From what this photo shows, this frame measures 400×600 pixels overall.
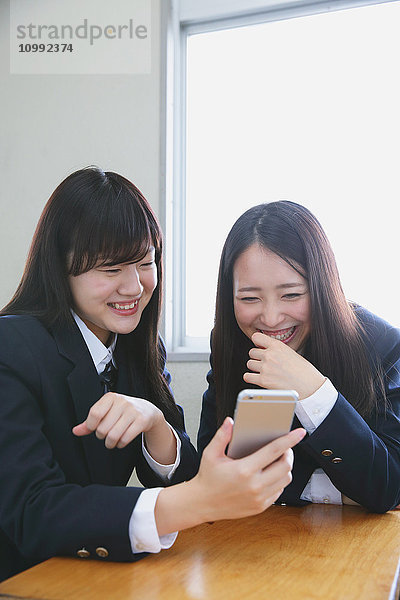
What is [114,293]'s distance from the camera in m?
1.32

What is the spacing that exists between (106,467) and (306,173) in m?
1.71

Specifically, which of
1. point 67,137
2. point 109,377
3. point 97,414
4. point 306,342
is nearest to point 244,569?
point 97,414

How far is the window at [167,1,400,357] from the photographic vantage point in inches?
98.8

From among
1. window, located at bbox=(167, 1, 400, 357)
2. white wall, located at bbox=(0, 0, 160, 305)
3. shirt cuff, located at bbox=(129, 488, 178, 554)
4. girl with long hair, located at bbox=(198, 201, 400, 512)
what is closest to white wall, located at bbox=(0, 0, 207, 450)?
white wall, located at bbox=(0, 0, 160, 305)

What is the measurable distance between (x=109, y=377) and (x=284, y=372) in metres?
0.40

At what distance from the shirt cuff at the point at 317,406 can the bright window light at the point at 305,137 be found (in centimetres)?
135

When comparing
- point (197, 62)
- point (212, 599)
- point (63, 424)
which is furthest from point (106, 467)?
point (197, 62)

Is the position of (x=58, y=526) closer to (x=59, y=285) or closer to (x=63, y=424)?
(x=63, y=424)

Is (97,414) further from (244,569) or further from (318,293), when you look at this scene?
(318,293)

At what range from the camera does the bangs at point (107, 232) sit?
4.13 feet

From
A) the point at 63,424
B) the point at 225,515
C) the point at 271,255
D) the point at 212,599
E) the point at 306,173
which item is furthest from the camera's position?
the point at 306,173

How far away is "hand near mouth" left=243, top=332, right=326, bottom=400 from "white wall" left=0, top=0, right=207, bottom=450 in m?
1.26

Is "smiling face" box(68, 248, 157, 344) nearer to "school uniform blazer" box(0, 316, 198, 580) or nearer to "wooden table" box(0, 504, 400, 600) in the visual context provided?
"school uniform blazer" box(0, 316, 198, 580)

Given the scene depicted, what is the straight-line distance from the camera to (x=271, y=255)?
57.7 inches
